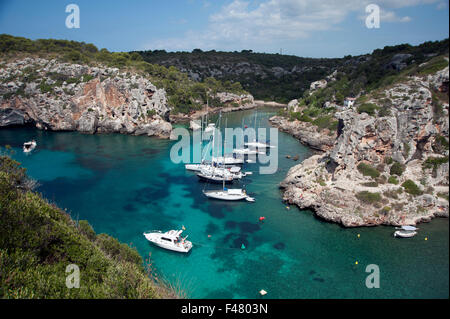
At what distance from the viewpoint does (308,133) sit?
4959cm

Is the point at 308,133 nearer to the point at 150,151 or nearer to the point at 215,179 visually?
the point at 215,179

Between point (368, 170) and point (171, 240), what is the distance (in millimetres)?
17629

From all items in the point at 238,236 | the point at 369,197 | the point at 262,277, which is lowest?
the point at 262,277

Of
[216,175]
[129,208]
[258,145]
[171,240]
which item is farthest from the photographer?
[258,145]

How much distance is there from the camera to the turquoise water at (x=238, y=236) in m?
16.0

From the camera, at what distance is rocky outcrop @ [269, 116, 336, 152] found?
4419 cm

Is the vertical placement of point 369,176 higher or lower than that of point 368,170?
lower

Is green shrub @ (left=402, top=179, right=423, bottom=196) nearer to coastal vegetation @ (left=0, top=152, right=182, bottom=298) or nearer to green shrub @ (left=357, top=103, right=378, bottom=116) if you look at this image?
green shrub @ (left=357, top=103, right=378, bottom=116)

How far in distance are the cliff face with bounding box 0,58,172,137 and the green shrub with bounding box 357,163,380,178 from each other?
115 ft

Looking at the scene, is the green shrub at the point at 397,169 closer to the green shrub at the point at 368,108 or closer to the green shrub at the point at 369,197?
the green shrub at the point at 369,197

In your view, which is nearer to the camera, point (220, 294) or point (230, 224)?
point (220, 294)

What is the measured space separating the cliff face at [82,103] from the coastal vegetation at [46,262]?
3923 centimetres

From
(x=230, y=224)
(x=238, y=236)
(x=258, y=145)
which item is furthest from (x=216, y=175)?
(x=258, y=145)
